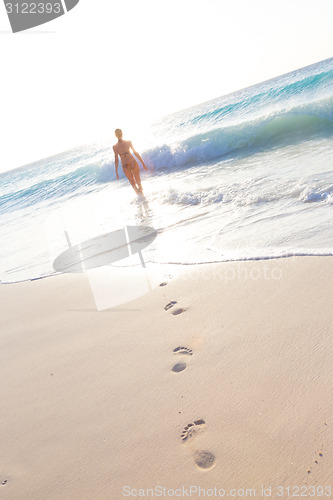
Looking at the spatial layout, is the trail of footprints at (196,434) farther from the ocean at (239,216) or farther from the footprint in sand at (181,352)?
the ocean at (239,216)

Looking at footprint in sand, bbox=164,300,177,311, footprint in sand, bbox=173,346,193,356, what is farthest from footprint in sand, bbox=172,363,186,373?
footprint in sand, bbox=164,300,177,311

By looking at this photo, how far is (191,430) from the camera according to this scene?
175cm

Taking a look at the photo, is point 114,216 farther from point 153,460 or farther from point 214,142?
point 214,142

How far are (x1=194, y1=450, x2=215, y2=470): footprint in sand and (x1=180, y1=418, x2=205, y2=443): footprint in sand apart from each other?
9 cm

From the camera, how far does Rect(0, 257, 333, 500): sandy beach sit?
5.12ft

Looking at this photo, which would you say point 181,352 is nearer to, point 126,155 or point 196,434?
point 196,434

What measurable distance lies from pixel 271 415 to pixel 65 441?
3.72 feet

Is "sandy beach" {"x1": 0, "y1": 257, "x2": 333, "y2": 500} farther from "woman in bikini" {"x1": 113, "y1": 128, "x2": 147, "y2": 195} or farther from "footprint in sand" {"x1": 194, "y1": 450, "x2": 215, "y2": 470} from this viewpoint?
"woman in bikini" {"x1": 113, "y1": 128, "x2": 147, "y2": 195}

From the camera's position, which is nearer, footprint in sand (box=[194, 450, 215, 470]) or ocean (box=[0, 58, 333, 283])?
footprint in sand (box=[194, 450, 215, 470])

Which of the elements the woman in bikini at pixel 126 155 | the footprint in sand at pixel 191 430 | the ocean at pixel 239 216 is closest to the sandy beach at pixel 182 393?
the footprint in sand at pixel 191 430

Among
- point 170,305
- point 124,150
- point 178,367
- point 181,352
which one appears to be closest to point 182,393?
point 178,367

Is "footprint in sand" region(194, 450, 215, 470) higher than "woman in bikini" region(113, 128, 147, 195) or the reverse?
the reverse

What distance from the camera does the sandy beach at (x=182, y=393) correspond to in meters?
1.56

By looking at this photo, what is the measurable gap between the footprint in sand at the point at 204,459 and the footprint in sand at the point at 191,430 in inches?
3.7
